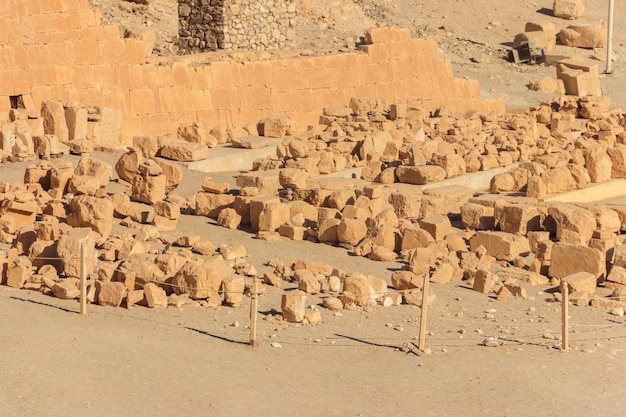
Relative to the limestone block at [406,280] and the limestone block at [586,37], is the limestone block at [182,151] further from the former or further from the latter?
the limestone block at [586,37]

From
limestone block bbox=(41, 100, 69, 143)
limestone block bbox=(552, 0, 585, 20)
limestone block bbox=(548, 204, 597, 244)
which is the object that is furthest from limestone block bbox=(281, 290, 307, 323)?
limestone block bbox=(552, 0, 585, 20)

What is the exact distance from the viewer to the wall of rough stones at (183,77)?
19281mm

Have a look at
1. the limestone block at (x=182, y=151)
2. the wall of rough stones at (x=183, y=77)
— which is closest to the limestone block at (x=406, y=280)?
the limestone block at (x=182, y=151)

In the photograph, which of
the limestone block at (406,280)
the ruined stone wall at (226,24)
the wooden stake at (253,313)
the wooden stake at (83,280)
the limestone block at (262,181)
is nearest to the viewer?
the wooden stake at (253,313)

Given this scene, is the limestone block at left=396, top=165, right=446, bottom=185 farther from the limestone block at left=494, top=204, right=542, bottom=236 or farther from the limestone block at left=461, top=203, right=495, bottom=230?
the limestone block at left=494, top=204, right=542, bottom=236

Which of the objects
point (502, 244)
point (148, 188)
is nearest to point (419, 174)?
point (502, 244)

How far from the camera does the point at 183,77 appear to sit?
70.2 feet

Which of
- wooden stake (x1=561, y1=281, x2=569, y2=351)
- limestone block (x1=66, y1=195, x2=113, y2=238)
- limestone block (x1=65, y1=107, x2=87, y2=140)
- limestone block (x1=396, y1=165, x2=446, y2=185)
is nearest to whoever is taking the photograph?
wooden stake (x1=561, y1=281, x2=569, y2=351)

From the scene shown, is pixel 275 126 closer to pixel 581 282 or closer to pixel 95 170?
pixel 95 170

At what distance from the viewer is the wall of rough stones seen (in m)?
19.3

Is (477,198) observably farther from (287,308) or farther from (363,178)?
(287,308)

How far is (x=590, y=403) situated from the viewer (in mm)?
10336

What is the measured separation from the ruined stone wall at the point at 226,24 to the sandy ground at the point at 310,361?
41.7 feet

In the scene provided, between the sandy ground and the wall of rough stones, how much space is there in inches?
309
